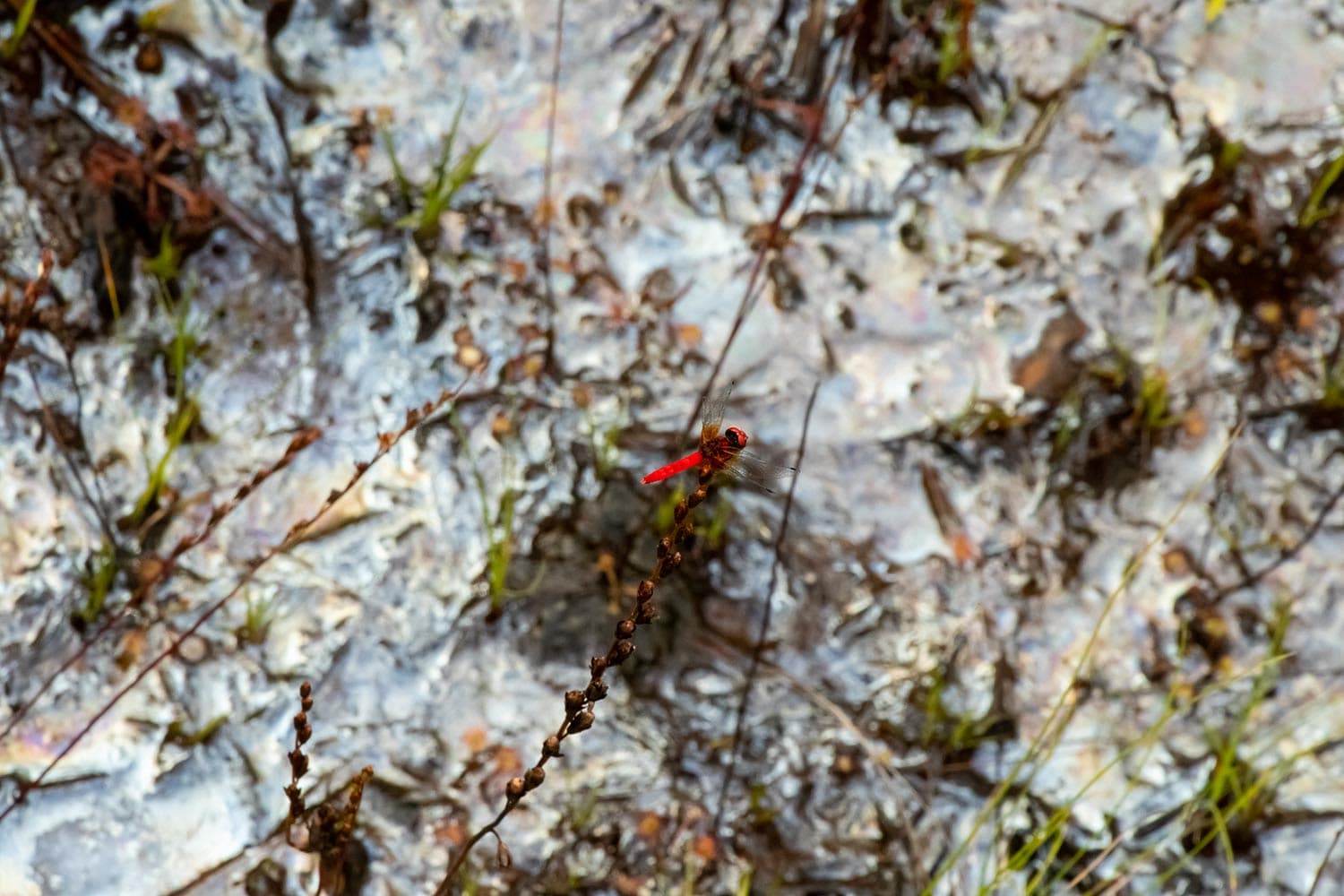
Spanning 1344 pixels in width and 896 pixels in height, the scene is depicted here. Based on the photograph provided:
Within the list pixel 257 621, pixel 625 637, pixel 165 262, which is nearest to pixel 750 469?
pixel 625 637

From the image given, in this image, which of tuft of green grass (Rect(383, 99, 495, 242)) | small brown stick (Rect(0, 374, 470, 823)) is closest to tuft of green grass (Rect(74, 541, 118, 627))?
small brown stick (Rect(0, 374, 470, 823))

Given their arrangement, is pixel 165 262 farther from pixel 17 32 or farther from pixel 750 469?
pixel 750 469

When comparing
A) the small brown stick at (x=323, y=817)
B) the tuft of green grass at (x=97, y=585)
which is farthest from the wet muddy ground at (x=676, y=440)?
the small brown stick at (x=323, y=817)

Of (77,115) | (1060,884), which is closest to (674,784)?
(1060,884)

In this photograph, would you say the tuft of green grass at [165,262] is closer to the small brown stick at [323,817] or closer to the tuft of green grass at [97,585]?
the tuft of green grass at [97,585]

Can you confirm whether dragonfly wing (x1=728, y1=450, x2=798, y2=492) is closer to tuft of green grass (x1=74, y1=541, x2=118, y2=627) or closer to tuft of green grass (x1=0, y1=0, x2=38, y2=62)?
tuft of green grass (x1=74, y1=541, x2=118, y2=627)

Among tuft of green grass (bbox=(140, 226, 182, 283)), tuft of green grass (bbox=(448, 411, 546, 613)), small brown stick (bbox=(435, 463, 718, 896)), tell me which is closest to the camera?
small brown stick (bbox=(435, 463, 718, 896))
